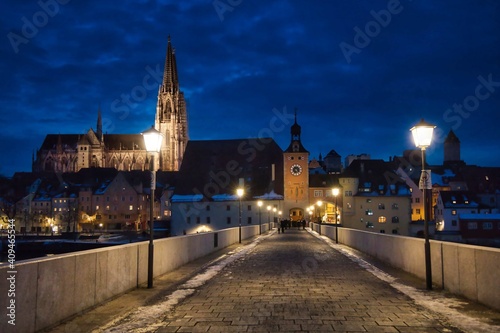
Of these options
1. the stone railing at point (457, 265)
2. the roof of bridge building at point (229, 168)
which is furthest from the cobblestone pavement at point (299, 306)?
the roof of bridge building at point (229, 168)

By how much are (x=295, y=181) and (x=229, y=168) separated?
1767 cm

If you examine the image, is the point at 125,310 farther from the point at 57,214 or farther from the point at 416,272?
the point at 57,214

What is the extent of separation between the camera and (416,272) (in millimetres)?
14406

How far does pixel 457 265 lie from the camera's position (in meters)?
11.0

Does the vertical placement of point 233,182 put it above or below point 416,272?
above

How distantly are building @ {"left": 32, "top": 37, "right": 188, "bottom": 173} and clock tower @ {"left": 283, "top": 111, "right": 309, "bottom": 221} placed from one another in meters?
84.2

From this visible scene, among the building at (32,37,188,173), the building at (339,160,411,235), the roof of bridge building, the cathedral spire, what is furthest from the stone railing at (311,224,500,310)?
the cathedral spire

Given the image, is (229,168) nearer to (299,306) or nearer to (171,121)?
(171,121)

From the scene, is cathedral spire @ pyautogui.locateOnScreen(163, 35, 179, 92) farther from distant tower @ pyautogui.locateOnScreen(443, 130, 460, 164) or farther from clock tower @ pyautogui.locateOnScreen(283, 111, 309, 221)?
distant tower @ pyautogui.locateOnScreen(443, 130, 460, 164)

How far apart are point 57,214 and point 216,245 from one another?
362 feet

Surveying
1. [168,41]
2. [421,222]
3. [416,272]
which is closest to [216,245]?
[416,272]

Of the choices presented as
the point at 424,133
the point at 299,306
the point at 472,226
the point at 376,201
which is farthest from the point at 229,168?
the point at 299,306

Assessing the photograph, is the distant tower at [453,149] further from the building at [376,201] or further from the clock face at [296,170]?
the clock face at [296,170]

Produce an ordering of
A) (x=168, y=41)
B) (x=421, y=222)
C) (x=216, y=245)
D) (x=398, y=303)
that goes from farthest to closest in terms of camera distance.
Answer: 1. (x=168, y=41)
2. (x=421, y=222)
3. (x=216, y=245)
4. (x=398, y=303)
